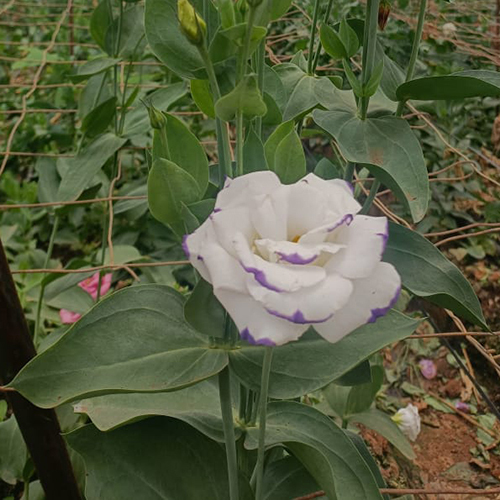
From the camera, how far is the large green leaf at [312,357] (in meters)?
0.39

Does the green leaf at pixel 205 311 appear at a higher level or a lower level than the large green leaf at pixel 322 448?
higher

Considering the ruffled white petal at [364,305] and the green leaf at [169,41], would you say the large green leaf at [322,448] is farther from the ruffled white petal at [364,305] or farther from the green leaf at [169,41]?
the green leaf at [169,41]

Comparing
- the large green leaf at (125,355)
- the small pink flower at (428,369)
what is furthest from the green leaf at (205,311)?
the small pink flower at (428,369)

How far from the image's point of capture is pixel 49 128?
150 cm

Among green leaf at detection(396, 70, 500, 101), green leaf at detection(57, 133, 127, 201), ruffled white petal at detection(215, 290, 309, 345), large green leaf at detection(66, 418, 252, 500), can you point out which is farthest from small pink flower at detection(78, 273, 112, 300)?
ruffled white petal at detection(215, 290, 309, 345)

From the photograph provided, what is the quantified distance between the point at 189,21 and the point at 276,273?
0.46 ft

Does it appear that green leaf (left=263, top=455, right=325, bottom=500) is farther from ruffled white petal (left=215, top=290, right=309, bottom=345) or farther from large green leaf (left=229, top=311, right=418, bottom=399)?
ruffled white petal (left=215, top=290, right=309, bottom=345)

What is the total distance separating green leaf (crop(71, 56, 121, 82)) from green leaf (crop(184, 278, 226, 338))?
553 millimetres

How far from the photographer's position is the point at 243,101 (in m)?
0.35

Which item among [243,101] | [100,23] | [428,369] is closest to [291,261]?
[243,101]

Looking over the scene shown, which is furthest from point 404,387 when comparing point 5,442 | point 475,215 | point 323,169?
point 323,169

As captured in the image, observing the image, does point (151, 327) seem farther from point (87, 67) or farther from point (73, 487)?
point (87, 67)

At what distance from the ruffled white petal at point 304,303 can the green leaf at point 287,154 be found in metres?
0.12

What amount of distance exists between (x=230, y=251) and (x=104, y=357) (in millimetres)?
136
